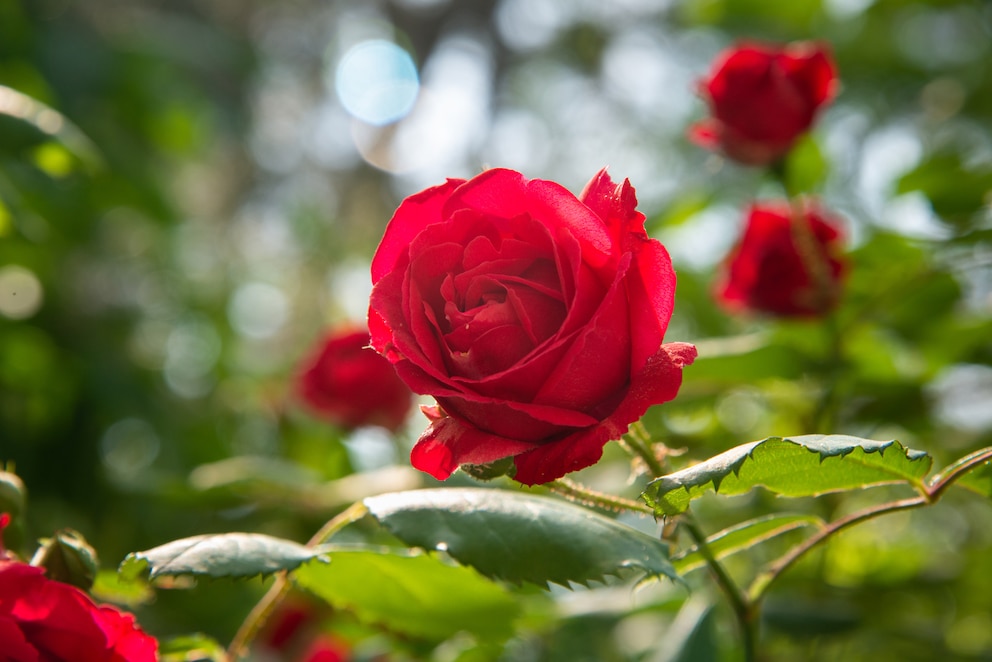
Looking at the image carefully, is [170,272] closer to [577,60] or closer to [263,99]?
[263,99]

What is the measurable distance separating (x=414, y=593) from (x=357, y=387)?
541 millimetres

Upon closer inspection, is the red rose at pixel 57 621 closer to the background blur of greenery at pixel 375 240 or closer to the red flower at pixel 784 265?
the background blur of greenery at pixel 375 240

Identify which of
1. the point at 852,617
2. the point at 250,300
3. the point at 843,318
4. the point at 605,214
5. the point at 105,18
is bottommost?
the point at 250,300

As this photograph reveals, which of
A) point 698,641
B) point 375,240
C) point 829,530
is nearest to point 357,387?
point 698,641

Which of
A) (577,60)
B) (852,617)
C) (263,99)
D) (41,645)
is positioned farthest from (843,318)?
(263,99)

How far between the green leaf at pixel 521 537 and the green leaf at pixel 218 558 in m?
0.05

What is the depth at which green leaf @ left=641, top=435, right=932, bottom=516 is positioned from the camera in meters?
0.33

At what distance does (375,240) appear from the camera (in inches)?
122

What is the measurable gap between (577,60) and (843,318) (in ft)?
8.59

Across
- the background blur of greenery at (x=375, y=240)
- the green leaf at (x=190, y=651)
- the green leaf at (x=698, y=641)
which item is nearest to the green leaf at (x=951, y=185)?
the background blur of greenery at (x=375, y=240)

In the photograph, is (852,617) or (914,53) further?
(914,53)

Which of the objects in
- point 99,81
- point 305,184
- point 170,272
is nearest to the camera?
point 99,81

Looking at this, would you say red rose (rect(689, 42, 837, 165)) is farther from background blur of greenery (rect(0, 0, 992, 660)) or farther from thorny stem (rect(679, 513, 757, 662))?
thorny stem (rect(679, 513, 757, 662))

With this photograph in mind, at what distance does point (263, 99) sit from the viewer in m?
3.46
